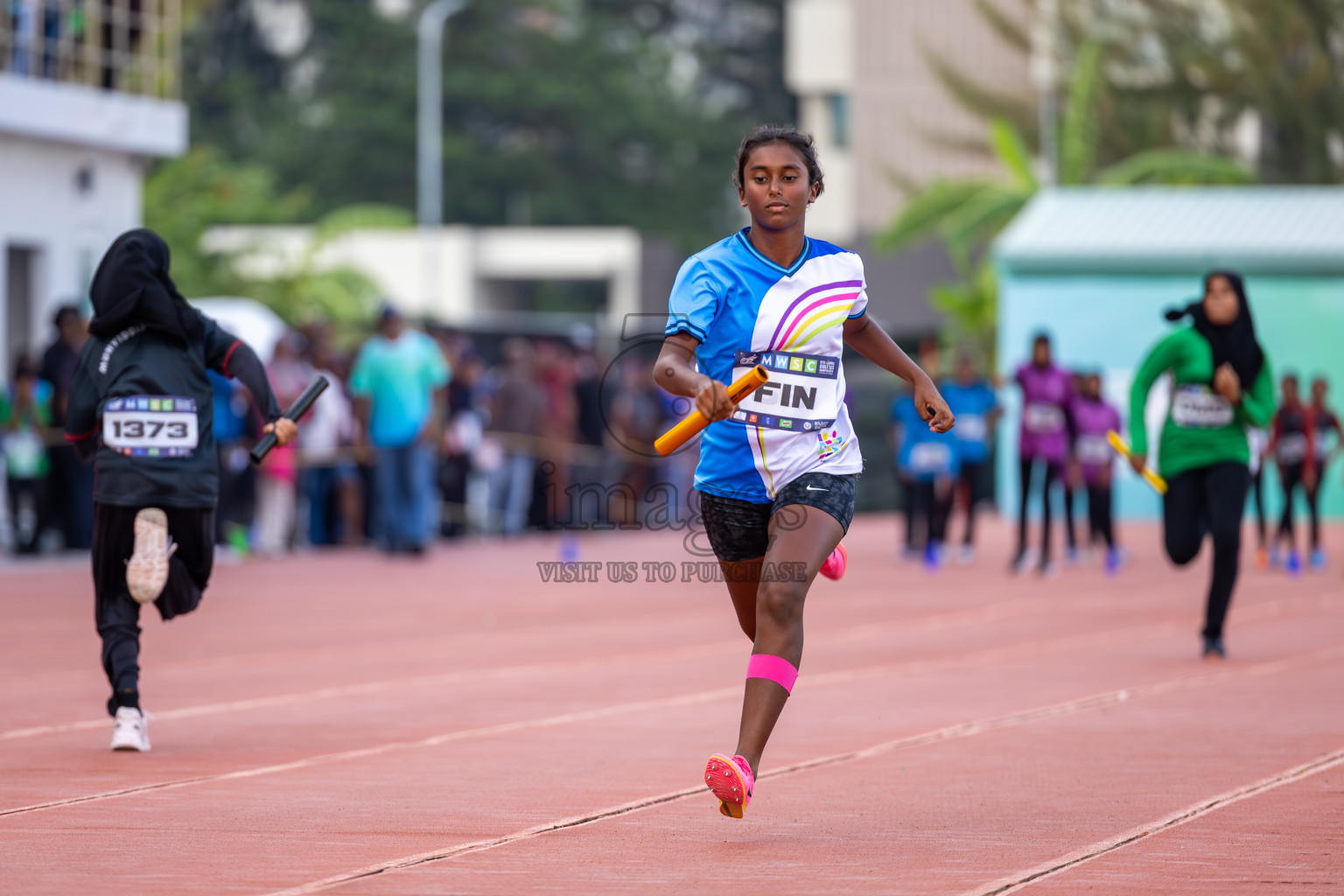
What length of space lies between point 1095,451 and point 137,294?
13581 mm

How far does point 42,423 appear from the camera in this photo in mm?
19953

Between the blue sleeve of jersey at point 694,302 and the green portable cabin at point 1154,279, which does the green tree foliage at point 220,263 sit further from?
the blue sleeve of jersey at point 694,302

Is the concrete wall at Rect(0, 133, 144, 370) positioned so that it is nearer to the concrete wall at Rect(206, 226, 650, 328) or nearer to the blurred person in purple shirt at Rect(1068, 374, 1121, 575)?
the blurred person in purple shirt at Rect(1068, 374, 1121, 575)

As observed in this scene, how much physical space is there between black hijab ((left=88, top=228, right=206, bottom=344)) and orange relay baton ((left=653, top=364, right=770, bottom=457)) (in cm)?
329

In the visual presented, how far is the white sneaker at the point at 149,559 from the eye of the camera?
28.8 feet

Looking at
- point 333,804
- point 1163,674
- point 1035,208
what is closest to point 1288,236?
point 1035,208

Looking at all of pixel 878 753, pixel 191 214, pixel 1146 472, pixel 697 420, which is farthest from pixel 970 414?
pixel 191 214

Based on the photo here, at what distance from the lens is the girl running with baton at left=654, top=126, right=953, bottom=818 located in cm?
684

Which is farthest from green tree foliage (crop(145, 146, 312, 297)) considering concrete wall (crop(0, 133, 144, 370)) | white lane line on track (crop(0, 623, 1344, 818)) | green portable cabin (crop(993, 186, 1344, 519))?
white lane line on track (crop(0, 623, 1344, 818))

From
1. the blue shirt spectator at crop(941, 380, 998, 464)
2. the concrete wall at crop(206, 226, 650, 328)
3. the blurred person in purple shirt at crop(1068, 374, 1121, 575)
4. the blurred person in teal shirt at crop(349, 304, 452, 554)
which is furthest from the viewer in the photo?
the concrete wall at crop(206, 226, 650, 328)

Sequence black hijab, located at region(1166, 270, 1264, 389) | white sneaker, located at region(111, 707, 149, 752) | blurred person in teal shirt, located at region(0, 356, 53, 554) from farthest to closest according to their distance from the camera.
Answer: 1. blurred person in teal shirt, located at region(0, 356, 53, 554)
2. black hijab, located at region(1166, 270, 1264, 389)
3. white sneaker, located at region(111, 707, 149, 752)

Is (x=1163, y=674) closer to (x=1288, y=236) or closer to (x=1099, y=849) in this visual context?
(x=1099, y=849)

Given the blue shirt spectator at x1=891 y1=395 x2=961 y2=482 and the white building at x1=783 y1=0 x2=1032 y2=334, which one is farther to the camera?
the white building at x1=783 y1=0 x2=1032 y2=334

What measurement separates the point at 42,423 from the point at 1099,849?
1502cm
